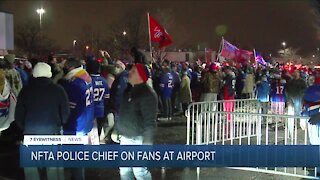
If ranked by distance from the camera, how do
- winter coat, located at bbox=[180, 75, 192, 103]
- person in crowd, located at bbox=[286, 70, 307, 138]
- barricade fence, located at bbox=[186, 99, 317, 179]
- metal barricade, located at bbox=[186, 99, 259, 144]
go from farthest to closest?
1. winter coat, located at bbox=[180, 75, 192, 103]
2. person in crowd, located at bbox=[286, 70, 307, 138]
3. metal barricade, located at bbox=[186, 99, 259, 144]
4. barricade fence, located at bbox=[186, 99, 317, 179]

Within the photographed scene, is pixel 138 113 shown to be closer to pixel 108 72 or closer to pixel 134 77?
pixel 134 77

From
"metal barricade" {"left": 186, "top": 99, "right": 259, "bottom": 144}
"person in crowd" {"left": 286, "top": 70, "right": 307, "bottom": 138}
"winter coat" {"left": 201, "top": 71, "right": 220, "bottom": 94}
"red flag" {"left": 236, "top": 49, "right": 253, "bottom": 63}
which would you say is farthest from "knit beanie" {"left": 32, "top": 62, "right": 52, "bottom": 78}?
"red flag" {"left": 236, "top": 49, "right": 253, "bottom": 63}

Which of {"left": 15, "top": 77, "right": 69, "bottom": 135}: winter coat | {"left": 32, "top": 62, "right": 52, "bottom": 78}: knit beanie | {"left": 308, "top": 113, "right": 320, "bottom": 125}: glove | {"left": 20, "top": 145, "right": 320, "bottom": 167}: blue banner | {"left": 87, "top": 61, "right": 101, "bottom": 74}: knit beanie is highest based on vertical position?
{"left": 87, "top": 61, "right": 101, "bottom": 74}: knit beanie

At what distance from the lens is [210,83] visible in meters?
14.5

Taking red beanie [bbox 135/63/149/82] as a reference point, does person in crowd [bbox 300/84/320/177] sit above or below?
below

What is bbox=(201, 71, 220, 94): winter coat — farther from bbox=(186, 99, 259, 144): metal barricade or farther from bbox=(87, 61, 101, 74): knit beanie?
bbox=(87, 61, 101, 74): knit beanie

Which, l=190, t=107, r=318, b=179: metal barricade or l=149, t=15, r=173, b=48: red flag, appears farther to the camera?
l=149, t=15, r=173, b=48: red flag

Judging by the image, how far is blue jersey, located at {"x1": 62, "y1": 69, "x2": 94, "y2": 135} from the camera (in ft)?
21.3

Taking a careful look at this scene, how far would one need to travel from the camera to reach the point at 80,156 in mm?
6379

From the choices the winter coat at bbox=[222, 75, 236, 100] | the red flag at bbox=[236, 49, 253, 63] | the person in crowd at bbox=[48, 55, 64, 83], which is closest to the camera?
the person in crowd at bbox=[48, 55, 64, 83]

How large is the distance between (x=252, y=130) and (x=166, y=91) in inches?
252

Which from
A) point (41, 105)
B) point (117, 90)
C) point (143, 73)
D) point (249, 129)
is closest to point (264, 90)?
point (249, 129)

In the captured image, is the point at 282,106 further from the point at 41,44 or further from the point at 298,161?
the point at 41,44

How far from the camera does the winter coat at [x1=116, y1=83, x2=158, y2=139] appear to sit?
5.95 metres
